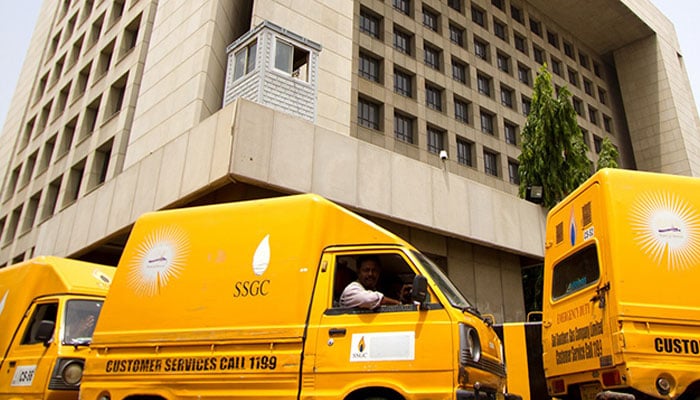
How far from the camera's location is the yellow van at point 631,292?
545 centimetres

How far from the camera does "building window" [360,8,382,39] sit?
27750mm

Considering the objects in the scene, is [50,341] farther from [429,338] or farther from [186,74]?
[186,74]

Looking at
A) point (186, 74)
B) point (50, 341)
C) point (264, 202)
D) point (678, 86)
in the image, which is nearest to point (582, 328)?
point (264, 202)

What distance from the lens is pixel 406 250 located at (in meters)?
5.61

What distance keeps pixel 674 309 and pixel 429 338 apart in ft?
9.49

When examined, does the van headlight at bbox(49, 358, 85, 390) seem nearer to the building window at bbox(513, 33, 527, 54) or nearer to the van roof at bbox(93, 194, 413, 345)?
the van roof at bbox(93, 194, 413, 345)

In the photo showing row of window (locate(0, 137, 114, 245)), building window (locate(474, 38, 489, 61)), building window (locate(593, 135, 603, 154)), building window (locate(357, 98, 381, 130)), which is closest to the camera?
row of window (locate(0, 137, 114, 245))

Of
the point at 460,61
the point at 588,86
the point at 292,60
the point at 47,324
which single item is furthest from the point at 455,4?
the point at 47,324

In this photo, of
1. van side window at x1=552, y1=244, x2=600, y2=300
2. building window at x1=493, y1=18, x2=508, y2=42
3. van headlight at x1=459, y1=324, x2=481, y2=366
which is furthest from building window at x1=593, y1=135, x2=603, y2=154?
van headlight at x1=459, y1=324, x2=481, y2=366

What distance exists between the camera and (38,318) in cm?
844

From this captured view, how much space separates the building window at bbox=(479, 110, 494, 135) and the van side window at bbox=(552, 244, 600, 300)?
2514 cm

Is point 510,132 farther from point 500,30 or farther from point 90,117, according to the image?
point 90,117

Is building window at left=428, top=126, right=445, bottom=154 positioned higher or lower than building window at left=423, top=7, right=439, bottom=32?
lower

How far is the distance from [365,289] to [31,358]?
5.64 meters
